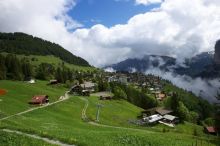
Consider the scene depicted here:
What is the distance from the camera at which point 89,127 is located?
9144 cm

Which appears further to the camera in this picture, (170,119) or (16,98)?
(170,119)

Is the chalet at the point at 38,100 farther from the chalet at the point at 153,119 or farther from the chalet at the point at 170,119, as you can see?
the chalet at the point at 170,119

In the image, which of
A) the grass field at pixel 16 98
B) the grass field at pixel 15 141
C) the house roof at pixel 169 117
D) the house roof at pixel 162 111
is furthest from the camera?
the house roof at pixel 162 111

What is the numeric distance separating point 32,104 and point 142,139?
86.7 meters

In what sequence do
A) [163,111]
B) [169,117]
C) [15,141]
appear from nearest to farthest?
1. [15,141]
2. [169,117]
3. [163,111]

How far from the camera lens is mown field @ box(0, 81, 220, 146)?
45781mm

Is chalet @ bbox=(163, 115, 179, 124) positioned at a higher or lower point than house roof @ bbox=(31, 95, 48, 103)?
lower

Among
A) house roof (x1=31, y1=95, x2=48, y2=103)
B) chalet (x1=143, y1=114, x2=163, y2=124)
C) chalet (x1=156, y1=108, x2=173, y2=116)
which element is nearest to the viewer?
house roof (x1=31, y1=95, x2=48, y2=103)

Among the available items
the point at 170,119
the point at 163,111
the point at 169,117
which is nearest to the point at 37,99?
the point at 170,119

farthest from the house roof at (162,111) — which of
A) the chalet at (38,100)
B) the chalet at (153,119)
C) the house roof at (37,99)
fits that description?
the house roof at (37,99)

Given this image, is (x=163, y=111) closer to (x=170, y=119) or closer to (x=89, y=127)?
(x=170, y=119)

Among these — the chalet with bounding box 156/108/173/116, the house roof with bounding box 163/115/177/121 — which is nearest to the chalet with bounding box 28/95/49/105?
the house roof with bounding box 163/115/177/121

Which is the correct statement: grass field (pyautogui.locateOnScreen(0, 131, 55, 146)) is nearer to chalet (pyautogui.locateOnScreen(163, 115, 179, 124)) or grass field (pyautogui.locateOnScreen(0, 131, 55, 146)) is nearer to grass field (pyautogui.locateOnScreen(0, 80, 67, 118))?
grass field (pyautogui.locateOnScreen(0, 80, 67, 118))

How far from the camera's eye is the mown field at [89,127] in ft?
150
